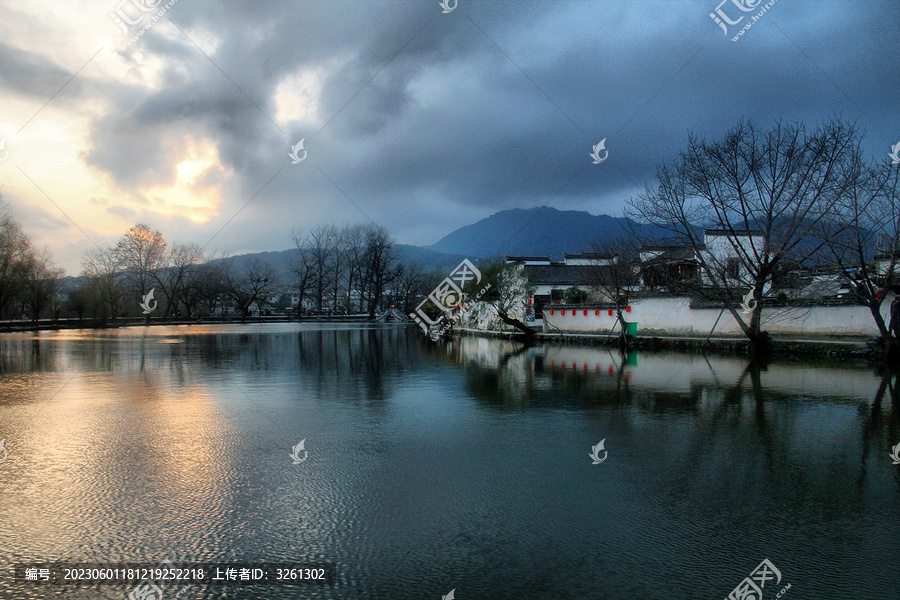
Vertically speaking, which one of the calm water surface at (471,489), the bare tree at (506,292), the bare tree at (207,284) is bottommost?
the calm water surface at (471,489)

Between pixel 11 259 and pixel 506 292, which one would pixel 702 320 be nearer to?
pixel 506 292

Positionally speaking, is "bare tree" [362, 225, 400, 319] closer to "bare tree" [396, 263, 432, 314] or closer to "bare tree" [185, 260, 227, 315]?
"bare tree" [396, 263, 432, 314]

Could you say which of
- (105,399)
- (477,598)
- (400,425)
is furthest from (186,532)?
(105,399)

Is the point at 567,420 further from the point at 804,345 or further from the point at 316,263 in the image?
the point at 316,263

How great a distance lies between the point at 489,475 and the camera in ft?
20.3

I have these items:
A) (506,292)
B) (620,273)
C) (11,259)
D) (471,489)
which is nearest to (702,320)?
(620,273)

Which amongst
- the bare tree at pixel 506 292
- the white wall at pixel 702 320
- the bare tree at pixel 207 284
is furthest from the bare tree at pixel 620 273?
the bare tree at pixel 207 284

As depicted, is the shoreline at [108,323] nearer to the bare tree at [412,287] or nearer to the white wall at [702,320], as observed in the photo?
the bare tree at [412,287]

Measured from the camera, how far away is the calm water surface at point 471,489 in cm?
402

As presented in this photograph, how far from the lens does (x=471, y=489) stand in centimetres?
571

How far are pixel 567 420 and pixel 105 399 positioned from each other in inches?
347

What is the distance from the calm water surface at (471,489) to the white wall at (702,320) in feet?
41.2

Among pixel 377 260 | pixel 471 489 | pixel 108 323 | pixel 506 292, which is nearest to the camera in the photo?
pixel 471 489

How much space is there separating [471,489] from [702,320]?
25.0m
